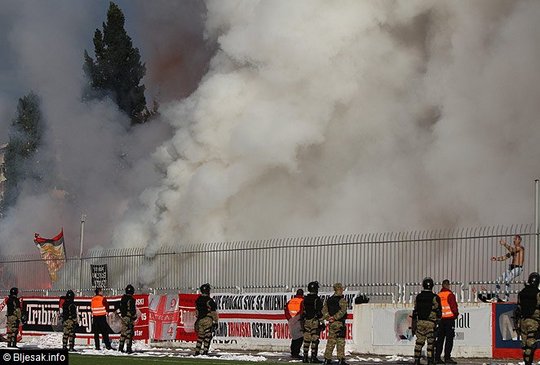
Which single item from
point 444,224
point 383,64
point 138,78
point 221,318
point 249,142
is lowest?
point 221,318

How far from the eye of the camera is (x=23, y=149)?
78.3 metres

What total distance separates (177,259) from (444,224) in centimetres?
1056

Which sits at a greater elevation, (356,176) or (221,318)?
(356,176)

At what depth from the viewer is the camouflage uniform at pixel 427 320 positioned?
2945 centimetres

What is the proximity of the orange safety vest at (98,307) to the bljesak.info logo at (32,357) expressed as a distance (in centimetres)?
2582

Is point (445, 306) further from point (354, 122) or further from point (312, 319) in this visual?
point (354, 122)

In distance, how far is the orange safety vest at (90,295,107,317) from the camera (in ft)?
129

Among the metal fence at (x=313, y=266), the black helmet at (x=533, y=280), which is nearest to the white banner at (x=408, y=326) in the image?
the metal fence at (x=313, y=266)

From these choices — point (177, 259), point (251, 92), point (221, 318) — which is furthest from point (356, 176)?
point (221, 318)

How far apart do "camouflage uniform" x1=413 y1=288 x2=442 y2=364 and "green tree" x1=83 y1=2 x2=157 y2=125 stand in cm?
4805

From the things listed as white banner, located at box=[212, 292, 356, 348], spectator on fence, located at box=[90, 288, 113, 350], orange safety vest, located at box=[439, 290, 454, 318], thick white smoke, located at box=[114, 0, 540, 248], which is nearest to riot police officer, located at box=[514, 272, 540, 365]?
orange safety vest, located at box=[439, 290, 454, 318]

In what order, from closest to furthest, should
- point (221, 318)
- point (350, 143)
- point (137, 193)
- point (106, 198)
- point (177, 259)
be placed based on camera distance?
point (221, 318)
point (177, 259)
point (350, 143)
point (137, 193)
point (106, 198)

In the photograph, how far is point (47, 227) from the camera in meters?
68.3

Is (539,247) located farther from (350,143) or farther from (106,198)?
(106,198)
